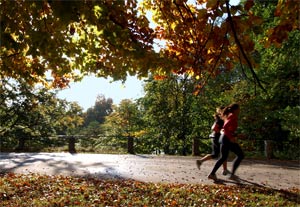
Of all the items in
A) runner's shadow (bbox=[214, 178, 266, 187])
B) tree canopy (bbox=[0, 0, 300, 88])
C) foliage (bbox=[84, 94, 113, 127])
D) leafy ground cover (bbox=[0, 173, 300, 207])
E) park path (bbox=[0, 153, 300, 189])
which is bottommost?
leafy ground cover (bbox=[0, 173, 300, 207])

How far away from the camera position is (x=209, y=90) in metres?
24.1

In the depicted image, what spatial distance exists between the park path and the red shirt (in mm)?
1367

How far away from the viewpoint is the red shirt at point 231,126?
29.1ft

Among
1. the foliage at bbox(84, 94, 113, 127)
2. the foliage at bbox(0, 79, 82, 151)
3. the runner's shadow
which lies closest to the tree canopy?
the runner's shadow

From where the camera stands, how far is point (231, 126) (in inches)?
350

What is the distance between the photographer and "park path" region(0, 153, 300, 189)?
10.3 meters

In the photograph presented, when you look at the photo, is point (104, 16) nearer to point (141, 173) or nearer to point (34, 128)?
point (141, 173)

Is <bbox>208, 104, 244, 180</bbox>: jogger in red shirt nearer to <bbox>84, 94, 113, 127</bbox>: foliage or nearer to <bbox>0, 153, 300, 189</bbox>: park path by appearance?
<bbox>0, 153, 300, 189</bbox>: park path

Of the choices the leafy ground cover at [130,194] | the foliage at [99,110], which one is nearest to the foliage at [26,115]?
the leafy ground cover at [130,194]

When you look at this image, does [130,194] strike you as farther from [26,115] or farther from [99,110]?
[99,110]

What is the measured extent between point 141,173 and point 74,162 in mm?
3450

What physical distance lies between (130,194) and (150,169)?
378cm

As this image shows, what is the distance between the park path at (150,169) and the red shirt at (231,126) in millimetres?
1367

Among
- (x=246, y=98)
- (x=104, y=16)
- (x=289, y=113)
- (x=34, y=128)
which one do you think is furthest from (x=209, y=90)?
(x=104, y=16)
